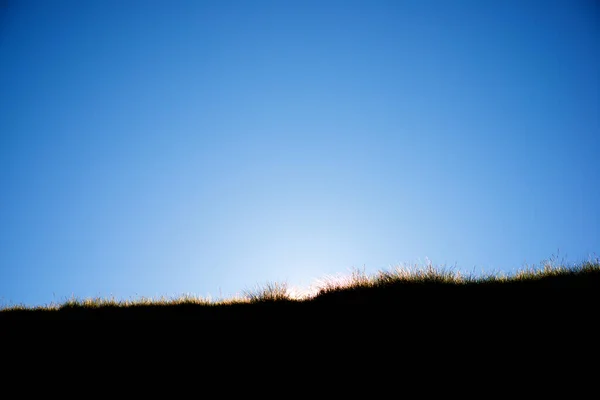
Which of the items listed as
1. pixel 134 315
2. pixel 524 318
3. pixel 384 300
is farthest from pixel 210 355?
pixel 524 318

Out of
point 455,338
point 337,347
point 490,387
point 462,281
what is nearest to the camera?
point 490,387

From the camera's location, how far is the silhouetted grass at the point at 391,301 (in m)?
4.43

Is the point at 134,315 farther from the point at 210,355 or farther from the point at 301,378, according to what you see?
the point at 301,378

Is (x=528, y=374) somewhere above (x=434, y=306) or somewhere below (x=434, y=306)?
below

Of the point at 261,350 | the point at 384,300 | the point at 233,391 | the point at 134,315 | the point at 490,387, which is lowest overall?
the point at 490,387

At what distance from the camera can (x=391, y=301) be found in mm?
5309

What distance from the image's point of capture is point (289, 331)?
4.87 meters

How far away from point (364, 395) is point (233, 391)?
1.51 m

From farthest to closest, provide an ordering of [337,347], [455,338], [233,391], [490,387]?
[337,347]
[455,338]
[233,391]
[490,387]

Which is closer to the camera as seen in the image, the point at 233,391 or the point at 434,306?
the point at 233,391

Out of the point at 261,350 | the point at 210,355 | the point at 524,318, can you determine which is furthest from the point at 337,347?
the point at 524,318

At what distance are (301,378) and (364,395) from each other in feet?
2.66

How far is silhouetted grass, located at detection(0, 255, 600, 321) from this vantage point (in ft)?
14.5

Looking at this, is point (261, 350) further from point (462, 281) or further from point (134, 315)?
point (462, 281)
